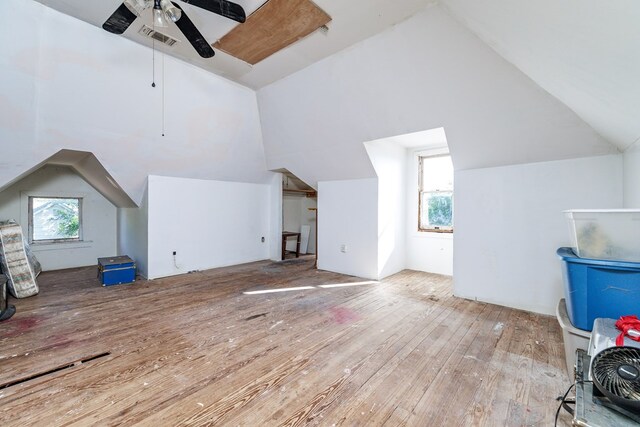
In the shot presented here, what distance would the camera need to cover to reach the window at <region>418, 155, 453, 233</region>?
16.3 feet

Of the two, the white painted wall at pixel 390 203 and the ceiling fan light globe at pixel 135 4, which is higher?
the ceiling fan light globe at pixel 135 4

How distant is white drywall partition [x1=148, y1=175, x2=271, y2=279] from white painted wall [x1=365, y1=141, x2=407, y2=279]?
2.98m

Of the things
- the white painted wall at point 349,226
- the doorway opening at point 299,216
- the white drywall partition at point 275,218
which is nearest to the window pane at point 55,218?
the white drywall partition at point 275,218

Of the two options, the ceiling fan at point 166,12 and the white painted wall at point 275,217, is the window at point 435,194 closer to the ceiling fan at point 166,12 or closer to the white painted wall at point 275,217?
the white painted wall at point 275,217

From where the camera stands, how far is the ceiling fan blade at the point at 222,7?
2.01m

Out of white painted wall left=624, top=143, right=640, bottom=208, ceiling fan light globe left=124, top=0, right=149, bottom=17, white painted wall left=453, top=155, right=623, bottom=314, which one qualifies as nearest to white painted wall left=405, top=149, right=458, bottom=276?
white painted wall left=453, top=155, right=623, bottom=314

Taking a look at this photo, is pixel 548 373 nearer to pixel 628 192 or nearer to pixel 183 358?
pixel 628 192

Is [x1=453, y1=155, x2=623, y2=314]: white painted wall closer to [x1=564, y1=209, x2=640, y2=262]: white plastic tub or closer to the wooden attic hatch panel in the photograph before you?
[x1=564, y1=209, x2=640, y2=262]: white plastic tub

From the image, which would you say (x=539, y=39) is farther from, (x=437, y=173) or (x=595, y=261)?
(x=437, y=173)

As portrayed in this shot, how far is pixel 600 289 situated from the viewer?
1872 mm

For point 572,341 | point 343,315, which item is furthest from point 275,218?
point 572,341

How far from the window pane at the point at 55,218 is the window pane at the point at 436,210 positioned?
7209 millimetres

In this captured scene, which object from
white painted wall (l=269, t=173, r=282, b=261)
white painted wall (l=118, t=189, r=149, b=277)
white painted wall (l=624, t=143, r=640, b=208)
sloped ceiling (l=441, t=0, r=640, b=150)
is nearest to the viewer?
sloped ceiling (l=441, t=0, r=640, b=150)

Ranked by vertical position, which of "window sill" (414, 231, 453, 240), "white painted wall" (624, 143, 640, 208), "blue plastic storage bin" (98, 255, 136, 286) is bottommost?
"blue plastic storage bin" (98, 255, 136, 286)
